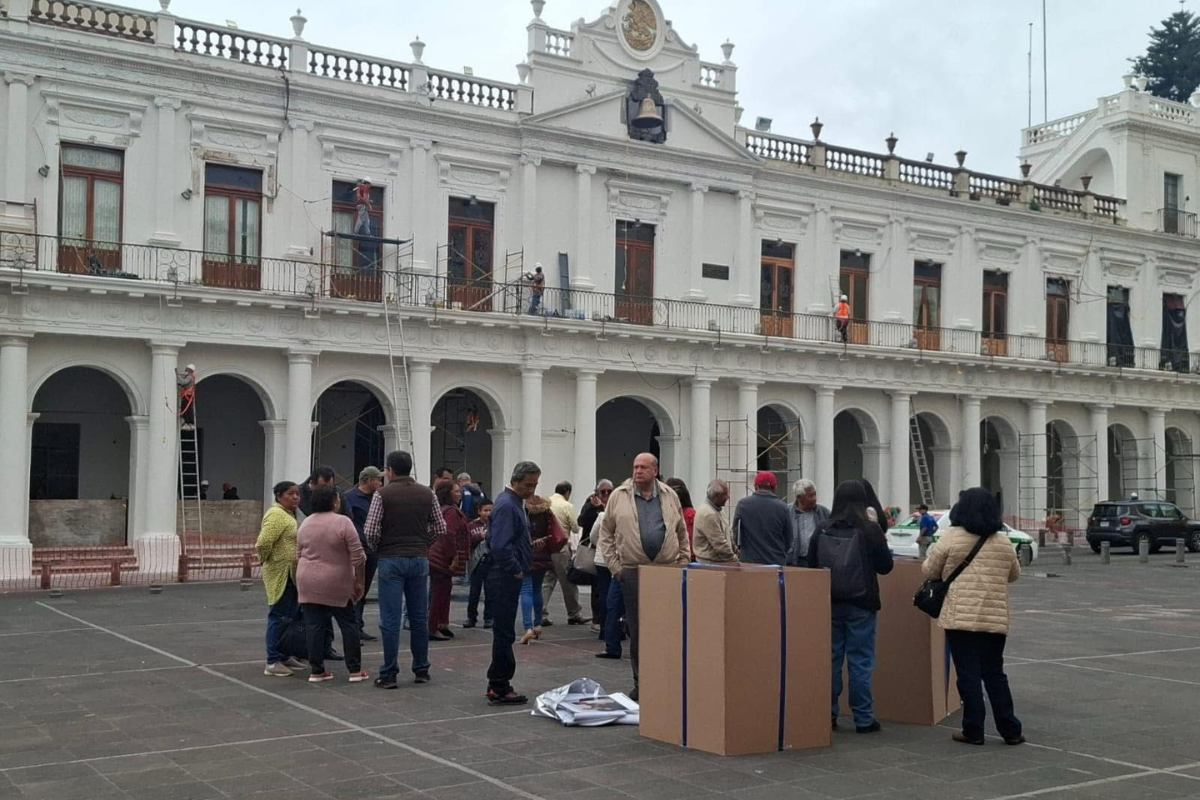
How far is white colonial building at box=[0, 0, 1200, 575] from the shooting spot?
2488cm

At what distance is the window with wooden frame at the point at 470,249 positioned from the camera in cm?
2881

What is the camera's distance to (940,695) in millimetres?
9641

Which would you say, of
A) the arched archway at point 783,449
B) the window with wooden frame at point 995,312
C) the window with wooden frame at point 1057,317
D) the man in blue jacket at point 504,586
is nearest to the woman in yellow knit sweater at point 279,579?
the man in blue jacket at point 504,586

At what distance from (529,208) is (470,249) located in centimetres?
167

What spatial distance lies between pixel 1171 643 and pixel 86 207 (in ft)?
67.3

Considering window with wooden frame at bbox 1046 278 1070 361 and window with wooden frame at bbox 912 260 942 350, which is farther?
window with wooden frame at bbox 1046 278 1070 361

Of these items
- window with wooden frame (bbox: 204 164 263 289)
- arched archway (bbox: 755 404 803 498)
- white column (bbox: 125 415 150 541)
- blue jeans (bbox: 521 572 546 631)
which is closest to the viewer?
blue jeans (bbox: 521 572 546 631)

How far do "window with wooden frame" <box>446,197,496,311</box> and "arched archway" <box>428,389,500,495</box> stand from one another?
273 cm

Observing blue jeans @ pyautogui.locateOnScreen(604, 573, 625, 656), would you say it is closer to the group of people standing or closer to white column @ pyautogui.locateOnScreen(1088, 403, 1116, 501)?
the group of people standing

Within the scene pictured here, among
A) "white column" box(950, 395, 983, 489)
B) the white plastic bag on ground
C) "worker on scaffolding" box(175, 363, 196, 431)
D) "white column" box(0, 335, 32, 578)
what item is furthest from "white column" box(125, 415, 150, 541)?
"white column" box(950, 395, 983, 489)

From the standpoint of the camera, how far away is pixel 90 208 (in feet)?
82.1

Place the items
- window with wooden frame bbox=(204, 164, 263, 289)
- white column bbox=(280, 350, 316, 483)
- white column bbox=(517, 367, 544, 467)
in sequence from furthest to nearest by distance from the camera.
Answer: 1. white column bbox=(517, 367, 544, 467)
2. white column bbox=(280, 350, 316, 483)
3. window with wooden frame bbox=(204, 164, 263, 289)

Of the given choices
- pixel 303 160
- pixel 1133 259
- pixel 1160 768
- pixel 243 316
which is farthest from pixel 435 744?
pixel 1133 259

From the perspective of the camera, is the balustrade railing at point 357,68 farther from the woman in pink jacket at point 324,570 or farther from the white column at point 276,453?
the woman in pink jacket at point 324,570
